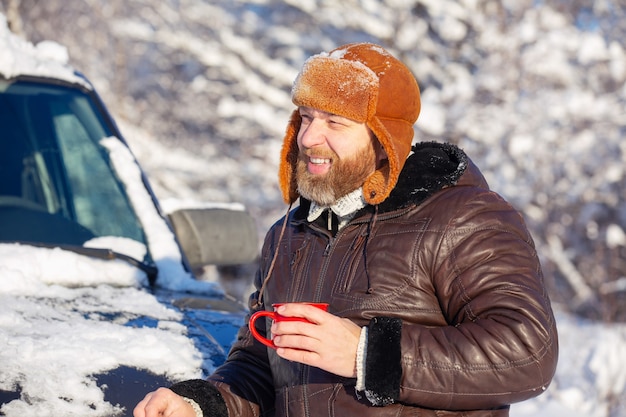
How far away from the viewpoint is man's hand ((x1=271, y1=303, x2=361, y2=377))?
192cm

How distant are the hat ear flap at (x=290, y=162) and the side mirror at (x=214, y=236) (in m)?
1.28

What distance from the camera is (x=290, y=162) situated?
2643 mm

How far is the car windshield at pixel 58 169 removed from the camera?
11.5 feet

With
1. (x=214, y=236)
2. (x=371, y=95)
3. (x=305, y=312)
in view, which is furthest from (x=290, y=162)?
(x=214, y=236)

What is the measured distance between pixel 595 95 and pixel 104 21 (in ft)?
32.9

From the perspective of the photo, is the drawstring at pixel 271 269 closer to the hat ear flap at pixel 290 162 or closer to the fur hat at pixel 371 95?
the hat ear flap at pixel 290 162

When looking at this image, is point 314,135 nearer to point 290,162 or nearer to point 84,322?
point 290,162

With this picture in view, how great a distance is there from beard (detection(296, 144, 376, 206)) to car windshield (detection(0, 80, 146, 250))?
54.3 inches

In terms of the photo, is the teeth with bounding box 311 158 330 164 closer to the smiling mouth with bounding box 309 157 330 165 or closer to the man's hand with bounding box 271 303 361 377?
the smiling mouth with bounding box 309 157 330 165

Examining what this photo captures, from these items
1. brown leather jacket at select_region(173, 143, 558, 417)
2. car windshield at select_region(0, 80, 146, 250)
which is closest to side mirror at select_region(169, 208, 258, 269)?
car windshield at select_region(0, 80, 146, 250)

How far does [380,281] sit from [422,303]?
0.12 meters

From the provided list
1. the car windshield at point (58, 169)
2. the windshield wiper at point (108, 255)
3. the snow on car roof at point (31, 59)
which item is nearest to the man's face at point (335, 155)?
the windshield wiper at point (108, 255)

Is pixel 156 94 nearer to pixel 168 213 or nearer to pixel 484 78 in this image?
pixel 484 78

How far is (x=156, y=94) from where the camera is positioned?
17.9m
